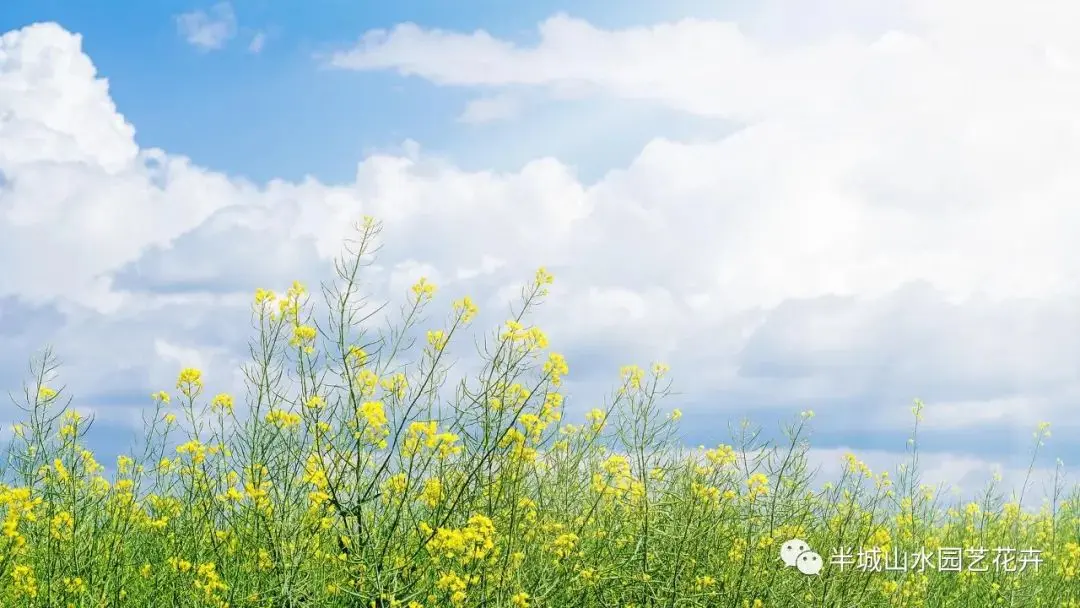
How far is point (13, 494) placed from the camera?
549 cm

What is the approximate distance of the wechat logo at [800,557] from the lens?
18.4 ft

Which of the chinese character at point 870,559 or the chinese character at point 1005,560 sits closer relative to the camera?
the chinese character at point 870,559

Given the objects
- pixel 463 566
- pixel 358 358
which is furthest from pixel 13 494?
pixel 463 566

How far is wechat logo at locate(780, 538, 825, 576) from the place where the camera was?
5.60 metres

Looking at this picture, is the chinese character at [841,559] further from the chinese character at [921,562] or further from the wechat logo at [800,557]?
the chinese character at [921,562]

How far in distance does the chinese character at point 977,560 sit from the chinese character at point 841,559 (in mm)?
1749

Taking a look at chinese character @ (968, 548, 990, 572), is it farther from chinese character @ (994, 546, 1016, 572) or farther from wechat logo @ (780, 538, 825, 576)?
wechat logo @ (780, 538, 825, 576)

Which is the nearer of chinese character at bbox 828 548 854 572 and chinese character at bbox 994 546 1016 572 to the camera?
chinese character at bbox 828 548 854 572

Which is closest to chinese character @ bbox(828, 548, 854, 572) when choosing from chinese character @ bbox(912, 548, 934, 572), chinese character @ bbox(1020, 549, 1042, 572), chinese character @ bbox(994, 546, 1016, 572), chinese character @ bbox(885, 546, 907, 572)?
→ chinese character @ bbox(885, 546, 907, 572)

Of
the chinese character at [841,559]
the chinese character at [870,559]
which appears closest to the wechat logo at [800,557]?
the chinese character at [841,559]

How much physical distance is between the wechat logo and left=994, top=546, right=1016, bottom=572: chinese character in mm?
1974

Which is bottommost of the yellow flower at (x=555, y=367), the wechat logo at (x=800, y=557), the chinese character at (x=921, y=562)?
the wechat logo at (x=800, y=557)

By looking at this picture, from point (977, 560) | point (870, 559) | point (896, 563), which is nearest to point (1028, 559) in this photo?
point (977, 560)

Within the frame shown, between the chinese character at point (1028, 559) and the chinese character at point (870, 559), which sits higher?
the chinese character at point (1028, 559)
